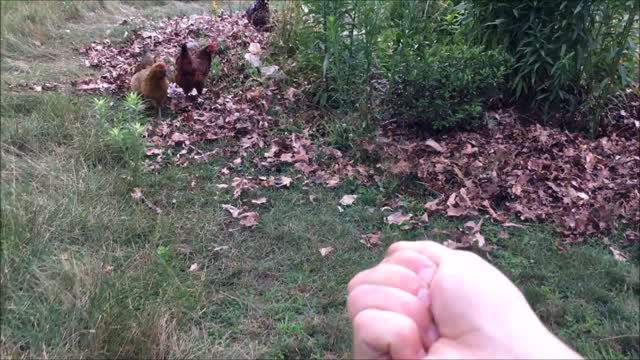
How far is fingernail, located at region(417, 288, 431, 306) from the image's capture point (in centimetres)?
161

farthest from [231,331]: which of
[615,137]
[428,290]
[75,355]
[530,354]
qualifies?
[615,137]

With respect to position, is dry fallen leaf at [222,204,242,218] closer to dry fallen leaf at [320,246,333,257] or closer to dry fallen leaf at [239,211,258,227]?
dry fallen leaf at [239,211,258,227]

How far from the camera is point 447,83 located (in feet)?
15.7

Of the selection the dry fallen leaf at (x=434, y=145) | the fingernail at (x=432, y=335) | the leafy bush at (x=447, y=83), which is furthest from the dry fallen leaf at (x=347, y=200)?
the fingernail at (x=432, y=335)

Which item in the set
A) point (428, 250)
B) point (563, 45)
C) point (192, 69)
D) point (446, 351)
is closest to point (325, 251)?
point (428, 250)

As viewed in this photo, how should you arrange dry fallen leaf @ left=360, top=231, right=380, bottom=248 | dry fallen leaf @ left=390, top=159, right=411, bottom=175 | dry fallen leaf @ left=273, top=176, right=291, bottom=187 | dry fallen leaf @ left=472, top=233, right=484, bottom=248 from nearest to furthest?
dry fallen leaf @ left=472, top=233, right=484, bottom=248 < dry fallen leaf @ left=360, top=231, right=380, bottom=248 < dry fallen leaf @ left=390, top=159, right=411, bottom=175 < dry fallen leaf @ left=273, top=176, right=291, bottom=187

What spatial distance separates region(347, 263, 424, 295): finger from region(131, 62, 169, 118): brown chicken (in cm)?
418

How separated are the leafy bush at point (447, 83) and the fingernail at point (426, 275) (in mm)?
3250

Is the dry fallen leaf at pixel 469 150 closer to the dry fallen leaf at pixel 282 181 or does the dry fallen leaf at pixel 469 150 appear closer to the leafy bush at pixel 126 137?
the dry fallen leaf at pixel 282 181

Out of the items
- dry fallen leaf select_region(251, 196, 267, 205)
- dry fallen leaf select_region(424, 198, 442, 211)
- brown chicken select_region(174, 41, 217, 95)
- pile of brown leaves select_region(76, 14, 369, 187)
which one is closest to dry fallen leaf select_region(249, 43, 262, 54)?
pile of brown leaves select_region(76, 14, 369, 187)

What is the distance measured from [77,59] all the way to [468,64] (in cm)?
347

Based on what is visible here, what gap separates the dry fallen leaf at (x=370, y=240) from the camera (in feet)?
12.3

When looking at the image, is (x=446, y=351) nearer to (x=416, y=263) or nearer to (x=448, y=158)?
(x=416, y=263)

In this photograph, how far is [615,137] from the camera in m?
4.79
